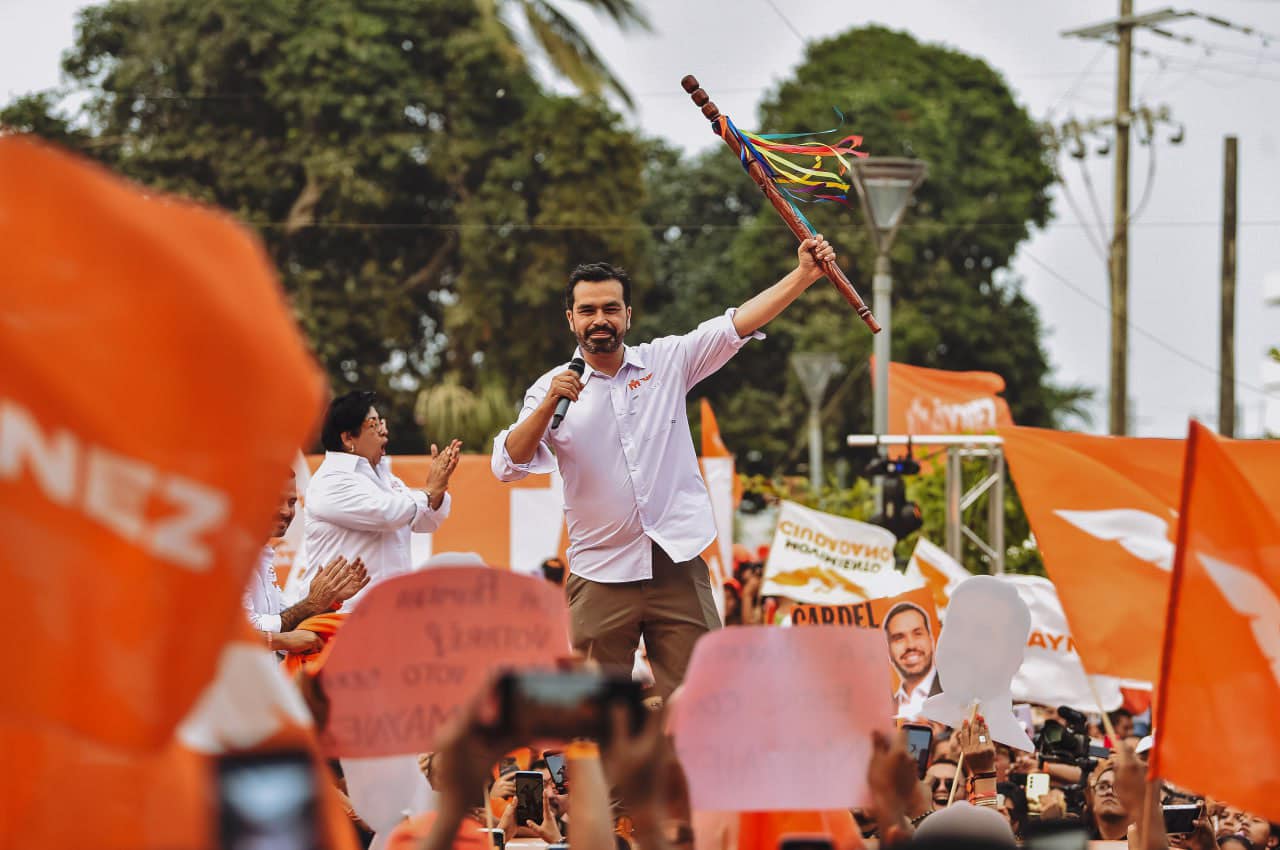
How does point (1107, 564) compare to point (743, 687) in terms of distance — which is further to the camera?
point (1107, 564)

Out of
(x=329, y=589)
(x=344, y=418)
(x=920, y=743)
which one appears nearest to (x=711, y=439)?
(x=344, y=418)

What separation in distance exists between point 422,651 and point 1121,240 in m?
24.6

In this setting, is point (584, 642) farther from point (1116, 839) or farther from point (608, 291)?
point (1116, 839)

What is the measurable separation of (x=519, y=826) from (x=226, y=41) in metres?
29.8

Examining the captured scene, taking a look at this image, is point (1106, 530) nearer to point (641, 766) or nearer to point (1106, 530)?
point (1106, 530)

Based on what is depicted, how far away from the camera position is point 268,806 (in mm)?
2275

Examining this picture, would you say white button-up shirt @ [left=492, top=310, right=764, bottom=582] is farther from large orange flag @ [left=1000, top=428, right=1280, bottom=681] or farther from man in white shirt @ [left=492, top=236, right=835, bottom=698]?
large orange flag @ [left=1000, top=428, right=1280, bottom=681]

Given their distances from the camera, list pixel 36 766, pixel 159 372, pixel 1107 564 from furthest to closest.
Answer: pixel 1107 564, pixel 36 766, pixel 159 372

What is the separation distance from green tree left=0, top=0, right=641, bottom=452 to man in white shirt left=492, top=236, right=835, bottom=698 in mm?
27796

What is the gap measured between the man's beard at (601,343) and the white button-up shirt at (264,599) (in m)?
1.27

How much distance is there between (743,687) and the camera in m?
3.50

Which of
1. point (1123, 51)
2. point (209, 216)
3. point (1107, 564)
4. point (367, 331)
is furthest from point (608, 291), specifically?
point (367, 331)

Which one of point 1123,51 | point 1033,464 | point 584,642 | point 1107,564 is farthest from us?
point 1123,51

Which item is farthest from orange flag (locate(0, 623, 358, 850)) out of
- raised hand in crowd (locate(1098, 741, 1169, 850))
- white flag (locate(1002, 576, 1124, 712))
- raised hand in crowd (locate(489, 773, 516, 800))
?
white flag (locate(1002, 576, 1124, 712))
